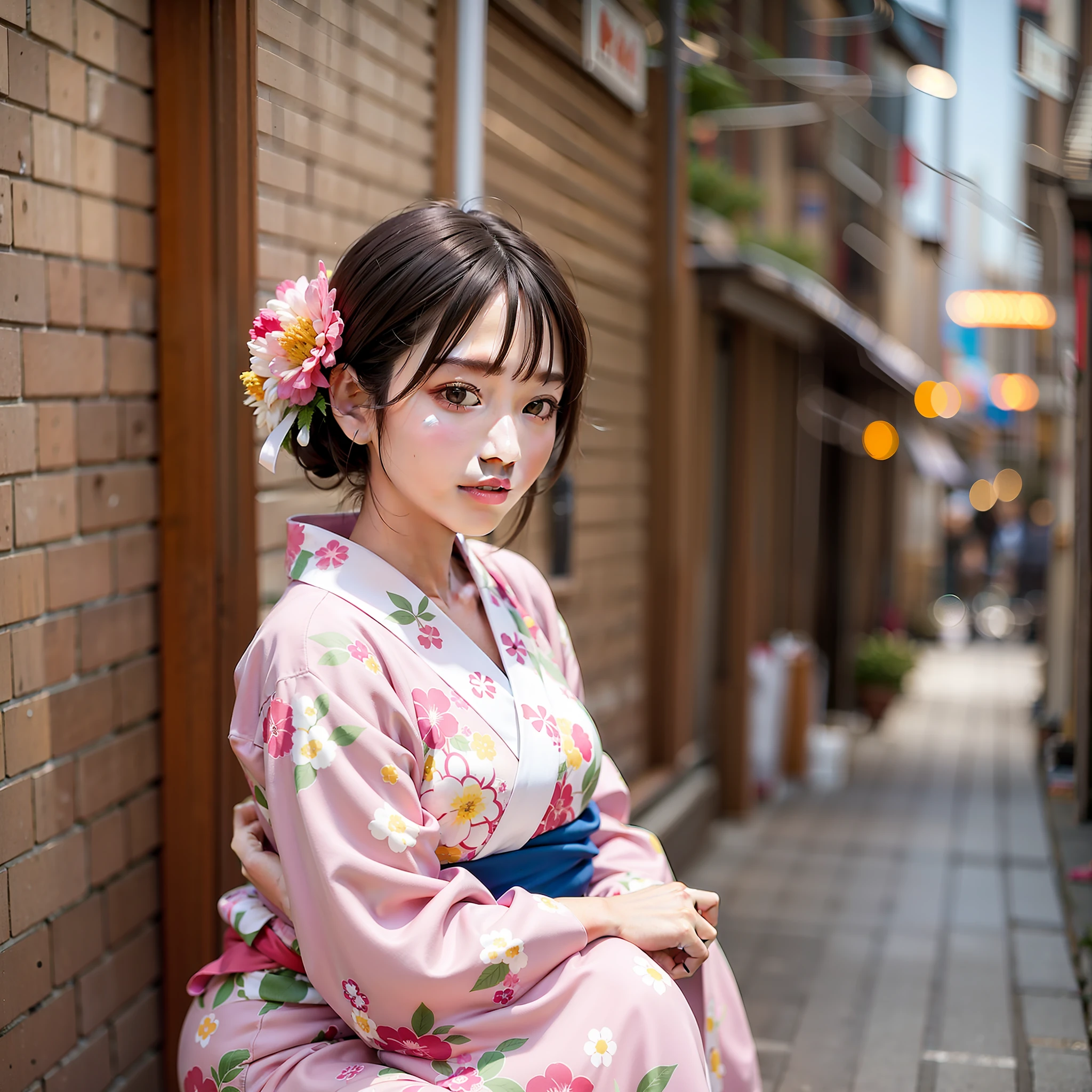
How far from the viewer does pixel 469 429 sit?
164cm

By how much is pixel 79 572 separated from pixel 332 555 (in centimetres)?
68

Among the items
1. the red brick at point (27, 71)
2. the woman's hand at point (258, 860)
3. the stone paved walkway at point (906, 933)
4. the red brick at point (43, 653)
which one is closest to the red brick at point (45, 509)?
the red brick at point (43, 653)

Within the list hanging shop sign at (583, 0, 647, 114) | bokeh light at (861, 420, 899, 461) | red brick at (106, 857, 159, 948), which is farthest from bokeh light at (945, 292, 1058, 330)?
red brick at (106, 857, 159, 948)

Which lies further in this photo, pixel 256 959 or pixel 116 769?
pixel 116 769

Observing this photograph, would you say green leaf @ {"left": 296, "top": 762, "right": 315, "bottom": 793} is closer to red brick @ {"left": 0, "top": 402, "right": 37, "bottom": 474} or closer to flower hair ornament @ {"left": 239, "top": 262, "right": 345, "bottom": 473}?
flower hair ornament @ {"left": 239, "top": 262, "right": 345, "bottom": 473}

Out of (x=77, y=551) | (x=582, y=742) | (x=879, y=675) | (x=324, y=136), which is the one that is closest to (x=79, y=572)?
(x=77, y=551)

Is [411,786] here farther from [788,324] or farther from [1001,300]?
[1001,300]

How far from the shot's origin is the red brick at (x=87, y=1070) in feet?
6.99

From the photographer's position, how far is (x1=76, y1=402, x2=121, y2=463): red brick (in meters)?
2.14

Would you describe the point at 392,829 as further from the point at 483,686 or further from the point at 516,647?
the point at 516,647

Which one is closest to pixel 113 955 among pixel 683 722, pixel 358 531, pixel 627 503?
pixel 358 531

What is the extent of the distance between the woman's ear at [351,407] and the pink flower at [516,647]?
1.20 ft

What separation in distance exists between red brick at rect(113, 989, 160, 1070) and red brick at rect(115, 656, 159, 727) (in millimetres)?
562

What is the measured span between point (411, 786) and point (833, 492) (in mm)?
9387
